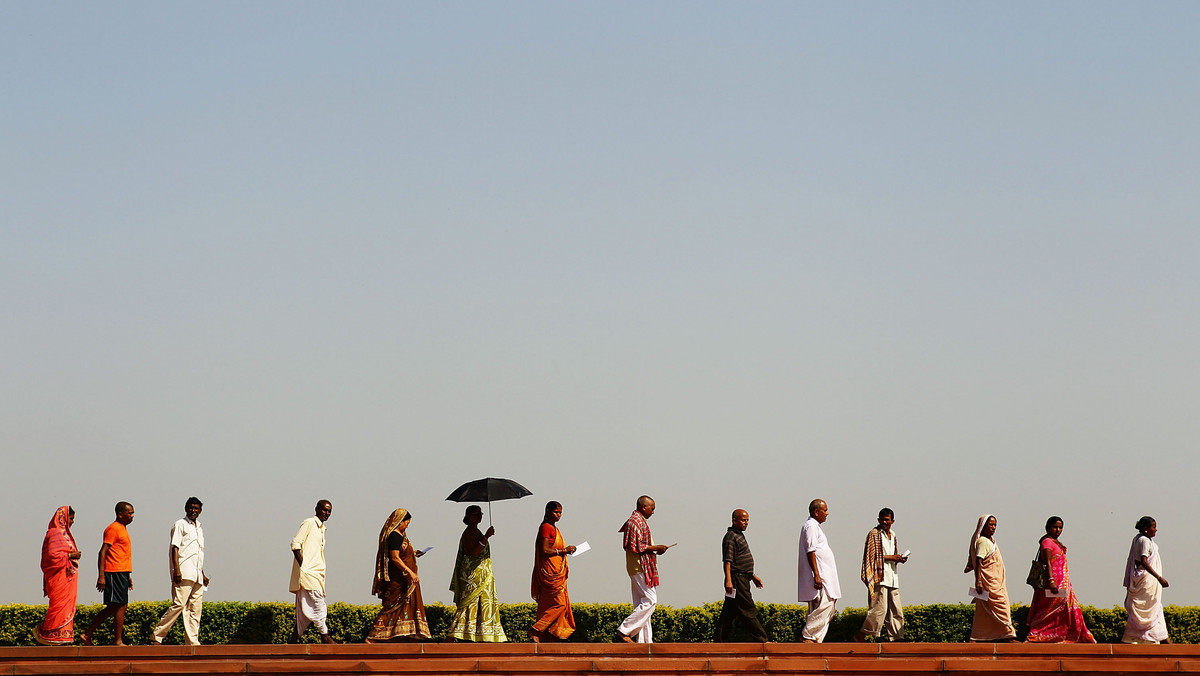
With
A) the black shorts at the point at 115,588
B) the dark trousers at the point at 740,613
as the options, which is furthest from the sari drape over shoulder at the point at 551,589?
the black shorts at the point at 115,588

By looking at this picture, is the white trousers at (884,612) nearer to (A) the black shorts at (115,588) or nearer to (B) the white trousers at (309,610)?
(B) the white trousers at (309,610)

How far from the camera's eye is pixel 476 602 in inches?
512

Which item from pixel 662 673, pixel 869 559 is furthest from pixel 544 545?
pixel 869 559

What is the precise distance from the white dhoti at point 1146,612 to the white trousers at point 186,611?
9774 millimetres

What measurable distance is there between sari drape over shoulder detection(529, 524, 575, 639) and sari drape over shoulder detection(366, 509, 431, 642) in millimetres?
1153

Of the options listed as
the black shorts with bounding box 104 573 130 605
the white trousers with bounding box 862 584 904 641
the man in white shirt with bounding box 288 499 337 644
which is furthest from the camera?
the white trousers with bounding box 862 584 904 641

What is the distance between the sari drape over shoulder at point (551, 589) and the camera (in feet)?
42.5

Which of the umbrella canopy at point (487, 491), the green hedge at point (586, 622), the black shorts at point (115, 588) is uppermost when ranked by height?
the umbrella canopy at point (487, 491)

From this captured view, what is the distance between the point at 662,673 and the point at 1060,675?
3394 mm

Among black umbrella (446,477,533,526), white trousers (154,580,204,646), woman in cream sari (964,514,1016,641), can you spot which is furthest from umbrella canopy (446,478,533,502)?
woman in cream sari (964,514,1016,641)

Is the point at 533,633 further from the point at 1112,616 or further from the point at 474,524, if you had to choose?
the point at 1112,616

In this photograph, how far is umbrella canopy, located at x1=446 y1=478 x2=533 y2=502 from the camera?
13117 mm

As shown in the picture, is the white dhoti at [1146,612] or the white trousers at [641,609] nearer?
the white trousers at [641,609]

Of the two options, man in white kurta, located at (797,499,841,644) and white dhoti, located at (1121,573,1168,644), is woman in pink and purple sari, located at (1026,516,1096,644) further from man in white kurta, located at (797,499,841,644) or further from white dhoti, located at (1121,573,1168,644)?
man in white kurta, located at (797,499,841,644)
